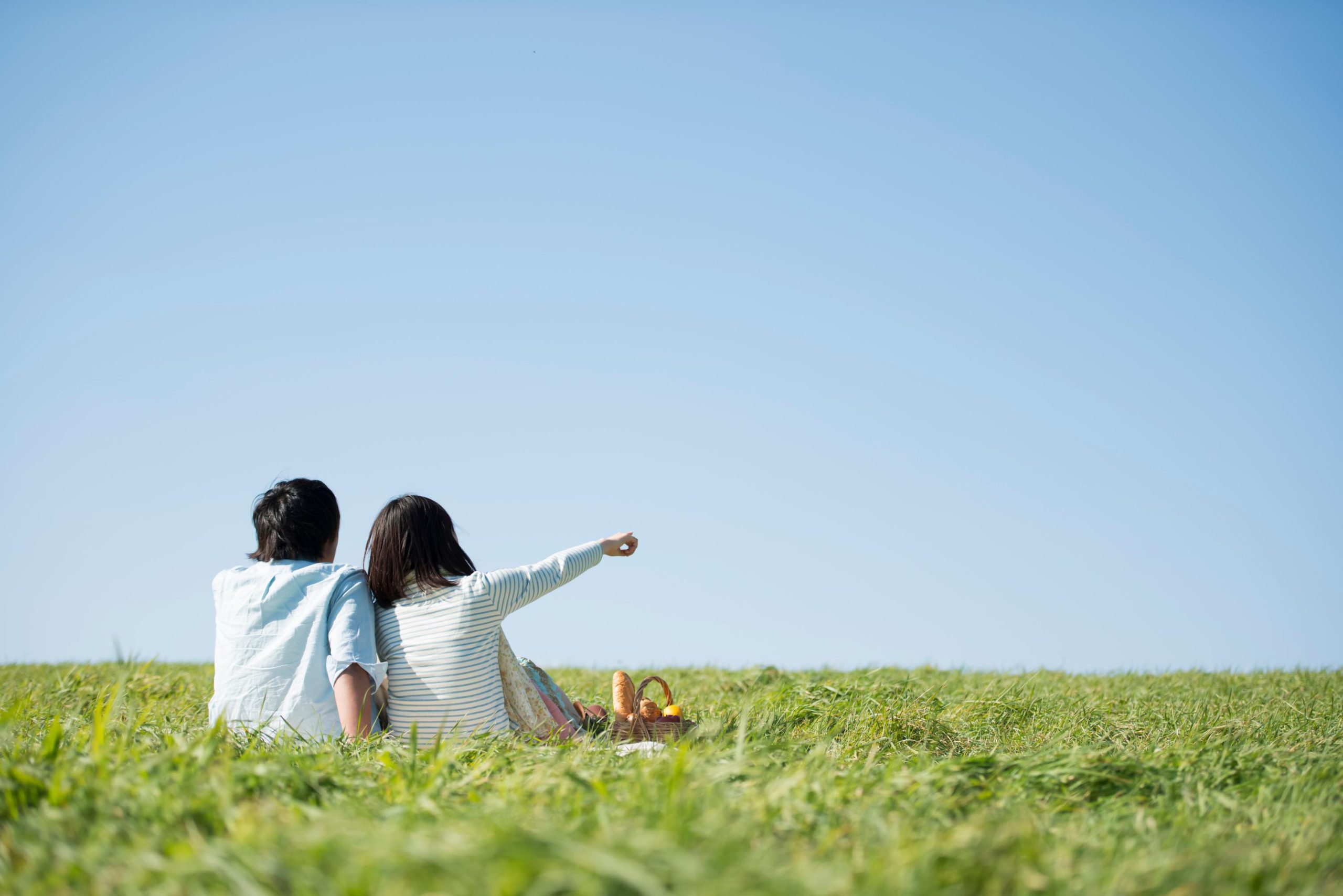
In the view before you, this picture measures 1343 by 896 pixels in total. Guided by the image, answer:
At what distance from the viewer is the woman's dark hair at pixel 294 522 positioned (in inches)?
215

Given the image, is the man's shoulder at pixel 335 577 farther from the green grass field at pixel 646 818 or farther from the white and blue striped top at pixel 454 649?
the green grass field at pixel 646 818

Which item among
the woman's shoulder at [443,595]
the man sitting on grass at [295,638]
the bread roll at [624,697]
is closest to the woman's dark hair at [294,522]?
the man sitting on grass at [295,638]

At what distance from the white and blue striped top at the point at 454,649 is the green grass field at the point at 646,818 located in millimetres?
619

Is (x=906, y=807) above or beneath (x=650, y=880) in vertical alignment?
beneath

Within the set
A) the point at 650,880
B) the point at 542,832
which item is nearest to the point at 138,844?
the point at 542,832

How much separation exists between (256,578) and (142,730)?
947mm

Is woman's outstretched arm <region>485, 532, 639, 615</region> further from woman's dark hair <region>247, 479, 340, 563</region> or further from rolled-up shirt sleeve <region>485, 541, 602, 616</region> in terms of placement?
woman's dark hair <region>247, 479, 340, 563</region>

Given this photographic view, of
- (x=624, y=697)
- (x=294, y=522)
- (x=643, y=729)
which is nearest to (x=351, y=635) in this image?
(x=294, y=522)

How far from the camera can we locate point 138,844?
250cm

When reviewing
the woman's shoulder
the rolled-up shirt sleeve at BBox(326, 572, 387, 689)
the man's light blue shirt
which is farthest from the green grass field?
the woman's shoulder

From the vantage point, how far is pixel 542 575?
5297mm

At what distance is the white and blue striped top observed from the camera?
16.9 ft

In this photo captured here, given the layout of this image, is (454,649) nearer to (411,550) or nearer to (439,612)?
(439,612)

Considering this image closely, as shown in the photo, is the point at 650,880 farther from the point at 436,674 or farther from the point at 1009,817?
the point at 436,674
